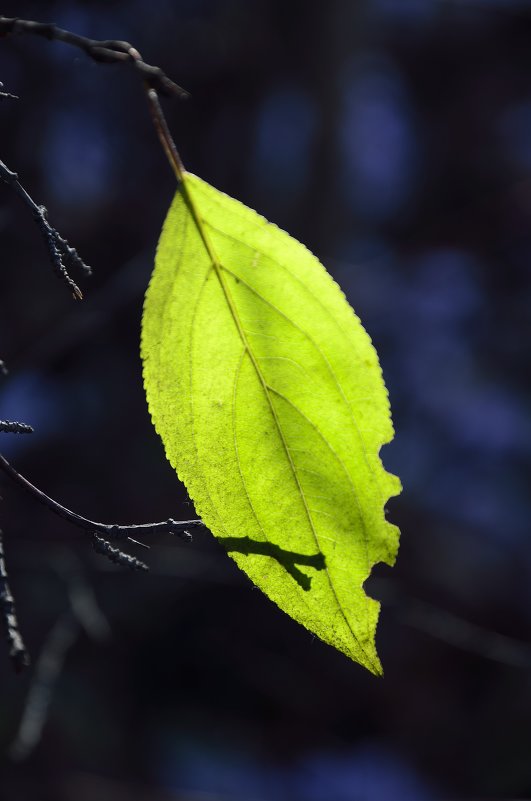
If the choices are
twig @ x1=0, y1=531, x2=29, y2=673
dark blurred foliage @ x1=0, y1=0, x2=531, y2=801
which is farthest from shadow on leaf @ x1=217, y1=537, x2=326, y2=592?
dark blurred foliage @ x1=0, y1=0, x2=531, y2=801

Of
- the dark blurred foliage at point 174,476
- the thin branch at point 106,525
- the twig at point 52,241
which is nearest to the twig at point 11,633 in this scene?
the thin branch at point 106,525

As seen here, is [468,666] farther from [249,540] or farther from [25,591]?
[249,540]

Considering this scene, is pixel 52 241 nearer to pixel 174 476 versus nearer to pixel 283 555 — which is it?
pixel 283 555

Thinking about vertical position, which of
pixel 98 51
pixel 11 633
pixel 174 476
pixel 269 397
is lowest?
pixel 11 633

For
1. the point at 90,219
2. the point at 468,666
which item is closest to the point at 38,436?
the point at 90,219

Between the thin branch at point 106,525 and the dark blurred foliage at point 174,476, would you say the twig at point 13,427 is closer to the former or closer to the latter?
the thin branch at point 106,525

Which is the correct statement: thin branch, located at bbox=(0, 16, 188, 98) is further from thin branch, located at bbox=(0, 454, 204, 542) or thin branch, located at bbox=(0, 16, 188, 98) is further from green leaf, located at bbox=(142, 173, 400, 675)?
thin branch, located at bbox=(0, 454, 204, 542)

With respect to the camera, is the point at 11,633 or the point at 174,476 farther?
the point at 174,476

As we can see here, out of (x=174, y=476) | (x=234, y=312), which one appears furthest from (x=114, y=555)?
(x=174, y=476)
